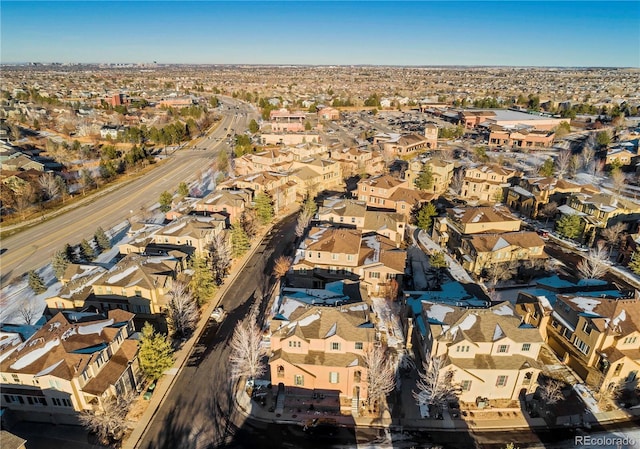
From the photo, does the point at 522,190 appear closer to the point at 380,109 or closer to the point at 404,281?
the point at 404,281

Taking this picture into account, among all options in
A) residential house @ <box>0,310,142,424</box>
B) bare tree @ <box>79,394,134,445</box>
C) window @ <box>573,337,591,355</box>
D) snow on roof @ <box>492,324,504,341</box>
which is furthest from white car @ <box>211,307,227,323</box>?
window @ <box>573,337,591,355</box>

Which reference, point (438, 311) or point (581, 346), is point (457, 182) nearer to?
point (581, 346)

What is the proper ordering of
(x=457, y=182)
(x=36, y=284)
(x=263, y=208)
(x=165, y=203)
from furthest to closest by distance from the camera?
(x=457, y=182) → (x=165, y=203) → (x=263, y=208) → (x=36, y=284)

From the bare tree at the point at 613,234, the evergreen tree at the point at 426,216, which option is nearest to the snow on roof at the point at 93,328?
the evergreen tree at the point at 426,216

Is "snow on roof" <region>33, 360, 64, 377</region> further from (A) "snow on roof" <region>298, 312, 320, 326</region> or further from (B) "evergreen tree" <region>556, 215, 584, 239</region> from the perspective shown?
(B) "evergreen tree" <region>556, 215, 584, 239</region>

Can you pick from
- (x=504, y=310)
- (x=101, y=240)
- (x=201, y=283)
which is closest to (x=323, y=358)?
(x=504, y=310)
